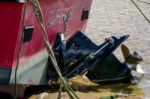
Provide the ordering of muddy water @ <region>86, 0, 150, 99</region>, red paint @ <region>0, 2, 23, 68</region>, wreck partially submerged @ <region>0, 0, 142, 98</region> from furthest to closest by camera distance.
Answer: muddy water @ <region>86, 0, 150, 99</region> < wreck partially submerged @ <region>0, 0, 142, 98</region> < red paint @ <region>0, 2, 23, 68</region>

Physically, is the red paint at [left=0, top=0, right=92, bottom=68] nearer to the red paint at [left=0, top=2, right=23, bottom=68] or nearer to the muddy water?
the red paint at [left=0, top=2, right=23, bottom=68]

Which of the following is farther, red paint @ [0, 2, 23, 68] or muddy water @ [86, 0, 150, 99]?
muddy water @ [86, 0, 150, 99]

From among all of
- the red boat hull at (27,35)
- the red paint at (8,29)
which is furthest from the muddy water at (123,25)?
the red paint at (8,29)

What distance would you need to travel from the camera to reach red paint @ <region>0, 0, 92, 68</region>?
576 centimetres

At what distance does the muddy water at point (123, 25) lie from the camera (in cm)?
1002

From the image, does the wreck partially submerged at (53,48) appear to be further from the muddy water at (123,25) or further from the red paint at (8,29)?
the muddy water at (123,25)

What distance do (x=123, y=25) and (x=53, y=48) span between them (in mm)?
6034

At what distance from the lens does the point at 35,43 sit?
258 inches

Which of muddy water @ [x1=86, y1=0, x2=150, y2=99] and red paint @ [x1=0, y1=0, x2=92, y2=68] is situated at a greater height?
red paint @ [x1=0, y1=0, x2=92, y2=68]

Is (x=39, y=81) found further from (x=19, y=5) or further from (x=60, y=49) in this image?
(x=19, y=5)

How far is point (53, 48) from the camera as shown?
7.34 meters

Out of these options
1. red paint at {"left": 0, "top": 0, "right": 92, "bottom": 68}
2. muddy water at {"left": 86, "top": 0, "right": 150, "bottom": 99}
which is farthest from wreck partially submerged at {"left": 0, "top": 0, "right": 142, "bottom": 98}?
muddy water at {"left": 86, "top": 0, "right": 150, "bottom": 99}

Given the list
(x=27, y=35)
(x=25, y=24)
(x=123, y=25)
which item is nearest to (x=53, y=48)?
(x=27, y=35)

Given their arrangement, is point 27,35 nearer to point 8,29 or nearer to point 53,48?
point 8,29
